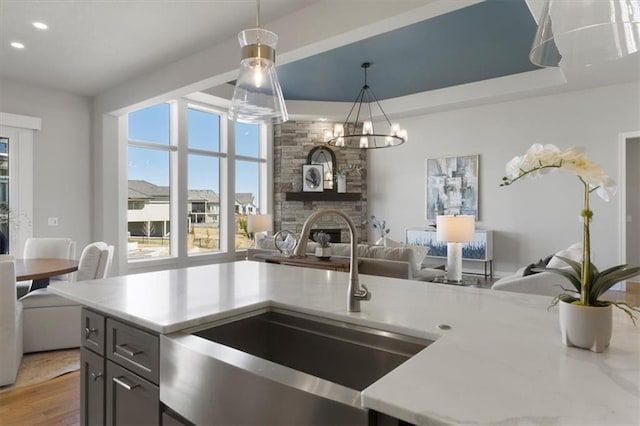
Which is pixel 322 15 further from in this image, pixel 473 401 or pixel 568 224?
pixel 568 224

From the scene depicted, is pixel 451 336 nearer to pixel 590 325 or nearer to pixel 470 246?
pixel 590 325

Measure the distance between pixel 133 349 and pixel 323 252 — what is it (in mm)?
2944

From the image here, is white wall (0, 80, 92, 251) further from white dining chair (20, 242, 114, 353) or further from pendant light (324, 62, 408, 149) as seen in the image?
pendant light (324, 62, 408, 149)

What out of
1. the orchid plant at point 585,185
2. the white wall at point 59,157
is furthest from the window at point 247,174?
the orchid plant at point 585,185

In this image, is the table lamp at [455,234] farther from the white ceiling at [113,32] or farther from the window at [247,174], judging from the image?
the window at [247,174]

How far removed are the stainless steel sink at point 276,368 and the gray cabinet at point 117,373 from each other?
0.32 feet

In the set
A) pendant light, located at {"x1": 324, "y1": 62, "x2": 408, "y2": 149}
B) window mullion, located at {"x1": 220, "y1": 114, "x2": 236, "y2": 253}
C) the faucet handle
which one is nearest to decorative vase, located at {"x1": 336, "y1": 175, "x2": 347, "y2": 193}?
pendant light, located at {"x1": 324, "y1": 62, "x2": 408, "y2": 149}

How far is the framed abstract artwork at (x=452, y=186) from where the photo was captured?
22.0 ft

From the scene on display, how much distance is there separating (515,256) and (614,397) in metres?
6.26

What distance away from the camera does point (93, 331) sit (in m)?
1.49

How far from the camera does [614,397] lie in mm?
692

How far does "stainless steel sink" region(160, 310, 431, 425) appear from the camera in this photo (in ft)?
2.72

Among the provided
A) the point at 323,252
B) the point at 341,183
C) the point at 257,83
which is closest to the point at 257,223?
the point at 341,183

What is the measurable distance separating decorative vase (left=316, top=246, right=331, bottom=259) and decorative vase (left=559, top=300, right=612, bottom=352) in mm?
3280
